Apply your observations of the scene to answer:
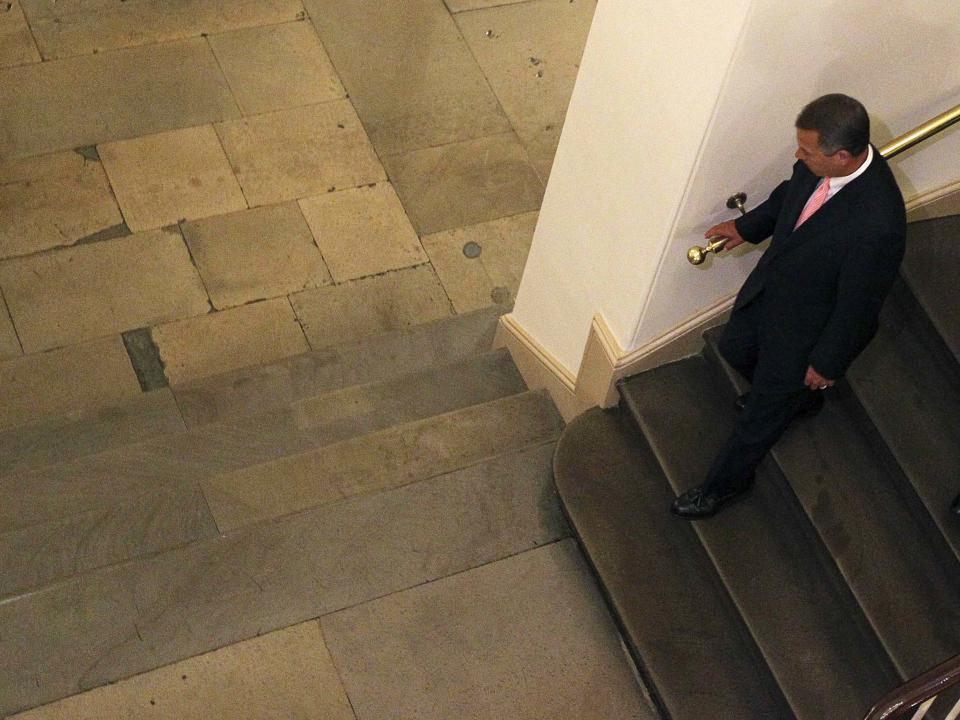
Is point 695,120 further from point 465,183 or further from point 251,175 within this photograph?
point 251,175

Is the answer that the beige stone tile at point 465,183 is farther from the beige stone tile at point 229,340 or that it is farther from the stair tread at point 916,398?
the stair tread at point 916,398

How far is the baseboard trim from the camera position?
16.4ft

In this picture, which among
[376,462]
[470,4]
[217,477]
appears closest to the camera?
[217,477]

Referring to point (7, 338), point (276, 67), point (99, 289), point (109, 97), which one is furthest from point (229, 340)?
point (276, 67)

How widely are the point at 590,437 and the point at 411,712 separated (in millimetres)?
1326

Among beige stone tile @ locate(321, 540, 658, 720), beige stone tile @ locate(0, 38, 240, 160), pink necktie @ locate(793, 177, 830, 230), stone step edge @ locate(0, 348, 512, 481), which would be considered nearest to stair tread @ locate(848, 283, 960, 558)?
pink necktie @ locate(793, 177, 830, 230)

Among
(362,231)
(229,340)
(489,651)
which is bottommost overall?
(229,340)

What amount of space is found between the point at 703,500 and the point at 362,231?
9.47 feet

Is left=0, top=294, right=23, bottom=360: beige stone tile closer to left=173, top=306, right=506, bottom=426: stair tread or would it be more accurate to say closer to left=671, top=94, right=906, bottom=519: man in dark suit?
left=173, top=306, right=506, bottom=426: stair tread

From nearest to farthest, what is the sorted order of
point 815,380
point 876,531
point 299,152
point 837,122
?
point 837,122
point 815,380
point 876,531
point 299,152

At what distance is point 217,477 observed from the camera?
16.3 feet

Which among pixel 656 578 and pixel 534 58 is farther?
pixel 534 58

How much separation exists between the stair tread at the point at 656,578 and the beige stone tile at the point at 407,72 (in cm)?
279

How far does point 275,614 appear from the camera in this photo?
4.51 m
